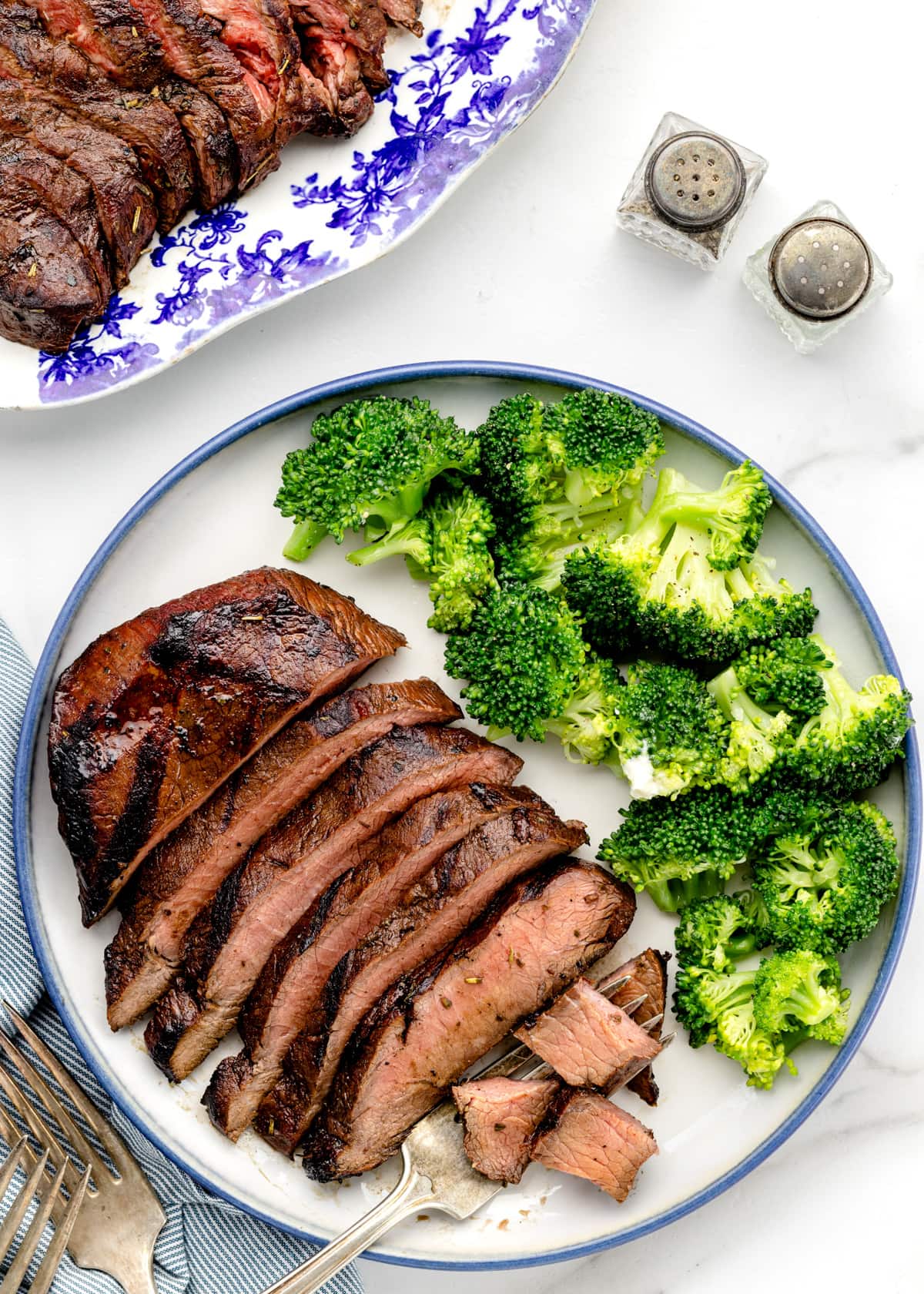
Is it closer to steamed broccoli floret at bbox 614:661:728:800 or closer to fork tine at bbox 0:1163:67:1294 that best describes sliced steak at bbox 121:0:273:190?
steamed broccoli floret at bbox 614:661:728:800

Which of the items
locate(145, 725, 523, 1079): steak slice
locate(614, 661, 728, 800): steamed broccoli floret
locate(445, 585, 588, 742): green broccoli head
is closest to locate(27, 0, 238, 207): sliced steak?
locate(445, 585, 588, 742): green broccoli head

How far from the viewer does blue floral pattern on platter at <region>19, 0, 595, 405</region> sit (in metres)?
3.72

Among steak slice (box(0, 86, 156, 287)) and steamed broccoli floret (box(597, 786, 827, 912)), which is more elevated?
steak slice (box(0, 86, 156, 287))

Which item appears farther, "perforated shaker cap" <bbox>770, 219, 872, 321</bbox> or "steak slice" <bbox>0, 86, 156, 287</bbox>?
"perforated shaker cap" <bbox>770, 219, 872, 321</bbox>

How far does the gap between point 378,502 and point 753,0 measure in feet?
7.14

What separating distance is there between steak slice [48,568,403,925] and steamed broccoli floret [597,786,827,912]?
1015mm

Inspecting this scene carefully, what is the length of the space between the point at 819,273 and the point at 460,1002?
2.56m

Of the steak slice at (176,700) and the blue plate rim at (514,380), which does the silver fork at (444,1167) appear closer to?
the blue plate rim at (514,380)

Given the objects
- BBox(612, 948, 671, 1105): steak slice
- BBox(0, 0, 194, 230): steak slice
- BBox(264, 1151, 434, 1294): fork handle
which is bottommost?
BBox(264, 1151, 434, 1294): fork handle

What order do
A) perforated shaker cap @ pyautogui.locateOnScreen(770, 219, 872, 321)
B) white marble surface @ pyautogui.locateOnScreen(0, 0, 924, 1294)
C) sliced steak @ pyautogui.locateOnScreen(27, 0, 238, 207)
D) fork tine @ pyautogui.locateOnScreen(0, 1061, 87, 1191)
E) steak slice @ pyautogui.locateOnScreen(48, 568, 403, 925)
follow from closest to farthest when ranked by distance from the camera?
1. steak slice @ pyautogui.locateOnScreen(48, 568, 403, 925)
2. sliced steak @ pyautogui.locateOnScreen(27, 0, 238, 207)
3. fork tine @ pyautogui.locateOnScreen(0, 1061, 87, 1191)
4. perforated shaker cap @ pyautogui.locateOnScreen(770, 219, 872, 321)
5. white marble surface @ pyautogui.locateOnScreen(0, 0, 924, 1294)

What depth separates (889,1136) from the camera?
3996 mm

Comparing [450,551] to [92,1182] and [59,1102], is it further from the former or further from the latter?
[92,1182]

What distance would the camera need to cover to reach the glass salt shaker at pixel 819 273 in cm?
375

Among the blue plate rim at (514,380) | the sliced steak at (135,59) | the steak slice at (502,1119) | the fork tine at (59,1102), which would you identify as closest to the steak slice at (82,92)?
the sliced steak at (135,59)
